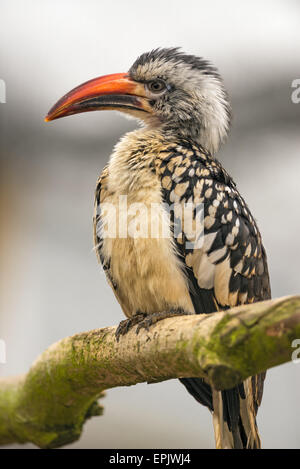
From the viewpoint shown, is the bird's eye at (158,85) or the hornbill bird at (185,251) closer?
the hornbill bird at (185,251)

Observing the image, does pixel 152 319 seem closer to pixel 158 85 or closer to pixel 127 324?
pixel 127 324

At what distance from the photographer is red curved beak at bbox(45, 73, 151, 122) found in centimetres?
215

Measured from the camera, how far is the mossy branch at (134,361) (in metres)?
1.13

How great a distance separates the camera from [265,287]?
6.45 ft

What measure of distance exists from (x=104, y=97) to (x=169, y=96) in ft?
0.85

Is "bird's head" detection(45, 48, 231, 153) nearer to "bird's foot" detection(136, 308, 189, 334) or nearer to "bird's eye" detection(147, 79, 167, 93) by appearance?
"bird's eye" detection(147, 79, 167, 93)

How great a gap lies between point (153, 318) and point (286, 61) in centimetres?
180

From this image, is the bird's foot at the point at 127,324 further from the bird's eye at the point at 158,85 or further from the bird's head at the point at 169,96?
the bird's eye at the point at 158,85

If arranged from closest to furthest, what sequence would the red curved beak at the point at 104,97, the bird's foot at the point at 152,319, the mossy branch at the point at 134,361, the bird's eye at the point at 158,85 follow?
the mossy branch at the point at 134,361, the bird's foot at the point at 152,319, the red curved beak at the point at 104,97, the bird's eye at the point at 158,85

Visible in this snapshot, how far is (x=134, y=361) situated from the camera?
159 centimetres

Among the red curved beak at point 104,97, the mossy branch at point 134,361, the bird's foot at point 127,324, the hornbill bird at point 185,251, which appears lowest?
the mossy branch at point 134,361

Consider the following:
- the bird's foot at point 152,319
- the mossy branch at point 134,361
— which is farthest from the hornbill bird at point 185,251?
the mossy branch at point 134,361

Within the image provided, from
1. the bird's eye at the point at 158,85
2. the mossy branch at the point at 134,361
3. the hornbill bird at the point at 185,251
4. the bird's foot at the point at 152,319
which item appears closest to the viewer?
the mossy branch at the point at 134,361
